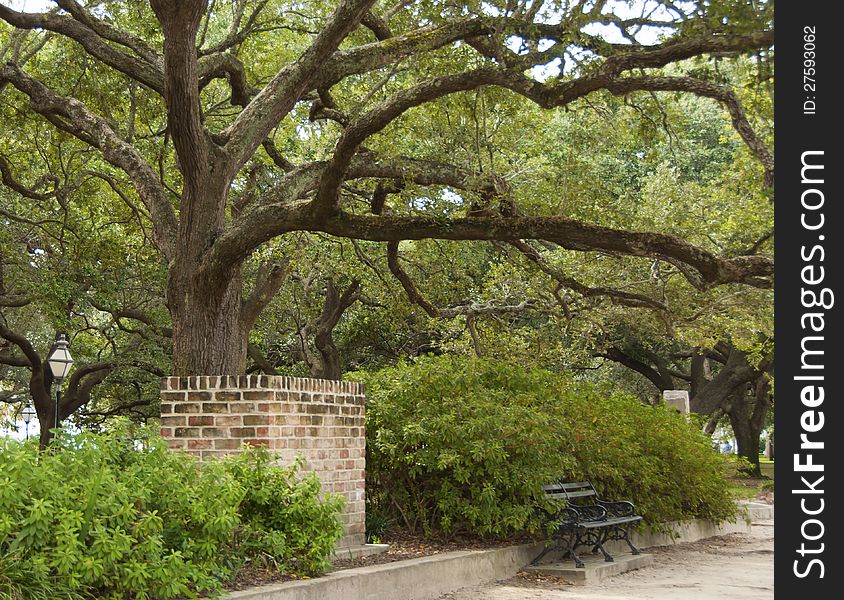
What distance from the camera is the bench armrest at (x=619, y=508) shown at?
36.2 ft

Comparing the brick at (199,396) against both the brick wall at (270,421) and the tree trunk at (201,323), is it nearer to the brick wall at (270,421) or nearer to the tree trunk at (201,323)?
the brick wall at (270,421)

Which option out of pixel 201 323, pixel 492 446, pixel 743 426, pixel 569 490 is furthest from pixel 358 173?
pixel 743 426

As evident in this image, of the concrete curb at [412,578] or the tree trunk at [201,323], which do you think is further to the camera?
the tree trunk at [201,323]

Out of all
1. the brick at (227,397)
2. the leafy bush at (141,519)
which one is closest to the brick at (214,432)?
the brick at (227,397)

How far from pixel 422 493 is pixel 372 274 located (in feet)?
32.6

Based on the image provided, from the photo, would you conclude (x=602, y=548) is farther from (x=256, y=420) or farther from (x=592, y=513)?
(x=256, y=420)

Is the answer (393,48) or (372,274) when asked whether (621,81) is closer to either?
(393,48)

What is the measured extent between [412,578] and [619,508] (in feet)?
12.9

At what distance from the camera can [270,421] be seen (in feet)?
26.1

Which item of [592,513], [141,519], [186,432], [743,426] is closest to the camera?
[141,519]

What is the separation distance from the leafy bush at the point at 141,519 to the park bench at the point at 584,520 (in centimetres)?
321

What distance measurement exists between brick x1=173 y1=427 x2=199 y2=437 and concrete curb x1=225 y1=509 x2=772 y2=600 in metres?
1.64

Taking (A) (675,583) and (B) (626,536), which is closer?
(A) (675,583)

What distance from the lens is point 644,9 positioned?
11.3 m
